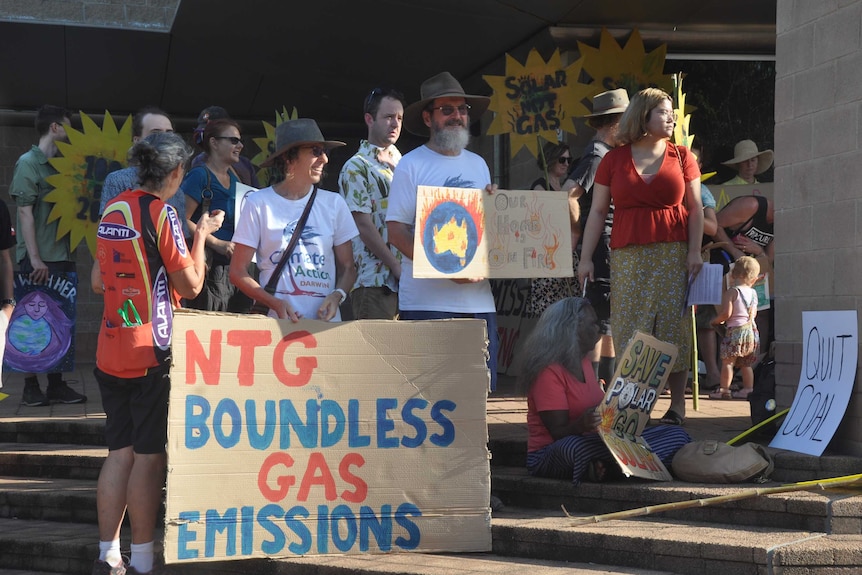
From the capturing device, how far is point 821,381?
226 inches

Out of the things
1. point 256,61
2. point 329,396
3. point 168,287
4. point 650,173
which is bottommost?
point 329,396

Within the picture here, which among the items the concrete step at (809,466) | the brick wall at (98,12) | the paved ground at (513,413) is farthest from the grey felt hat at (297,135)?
the brick wall at (98,12)

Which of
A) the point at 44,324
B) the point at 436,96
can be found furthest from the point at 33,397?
the point at 436,96

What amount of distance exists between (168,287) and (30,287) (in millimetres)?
3899

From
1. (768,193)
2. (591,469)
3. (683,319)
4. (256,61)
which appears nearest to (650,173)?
(683,319)

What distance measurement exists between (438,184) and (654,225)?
1.28m

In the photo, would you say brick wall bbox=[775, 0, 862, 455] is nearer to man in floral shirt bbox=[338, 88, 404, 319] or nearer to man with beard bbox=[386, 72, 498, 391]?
man with beard bbox=[386, 72, 498, 391]

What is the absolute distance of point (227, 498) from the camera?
4.72 metres

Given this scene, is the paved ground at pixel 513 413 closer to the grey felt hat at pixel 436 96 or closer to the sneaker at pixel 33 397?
the sneaker at pixel 33 397

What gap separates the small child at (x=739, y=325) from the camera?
8.12 meters

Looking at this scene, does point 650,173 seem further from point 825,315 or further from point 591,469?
point 591,469

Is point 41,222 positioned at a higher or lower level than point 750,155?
lower

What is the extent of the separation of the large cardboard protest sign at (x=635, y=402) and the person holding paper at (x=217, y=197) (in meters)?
2.29

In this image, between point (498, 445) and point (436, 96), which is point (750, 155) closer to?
point (498, 445)
